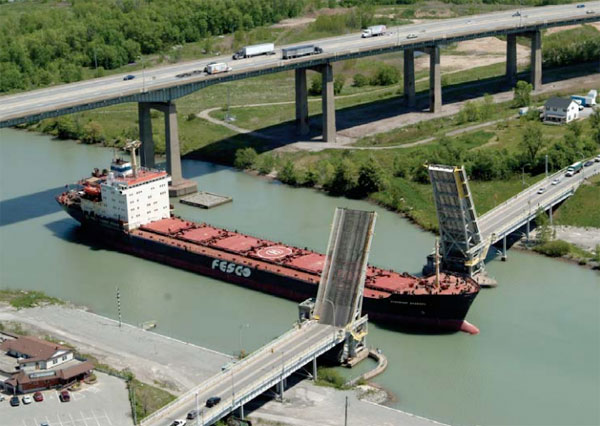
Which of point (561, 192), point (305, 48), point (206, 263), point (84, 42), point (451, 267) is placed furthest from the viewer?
point (84, 42)

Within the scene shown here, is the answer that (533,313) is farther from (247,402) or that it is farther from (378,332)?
(247,402)

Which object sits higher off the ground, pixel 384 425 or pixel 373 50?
pixel 373 50

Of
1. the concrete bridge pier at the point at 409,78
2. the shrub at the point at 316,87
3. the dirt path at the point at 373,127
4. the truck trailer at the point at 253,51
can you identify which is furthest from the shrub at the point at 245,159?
the shrub at the point at 316,87

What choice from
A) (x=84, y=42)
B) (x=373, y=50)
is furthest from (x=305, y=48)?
(x=84, y=42)

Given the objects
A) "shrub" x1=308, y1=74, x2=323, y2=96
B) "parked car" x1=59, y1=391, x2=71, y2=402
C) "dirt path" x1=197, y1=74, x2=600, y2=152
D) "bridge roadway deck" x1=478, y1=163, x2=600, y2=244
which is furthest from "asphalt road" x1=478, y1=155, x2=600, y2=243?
"shrub" x1=308, y1=74, x2=323, y2=96

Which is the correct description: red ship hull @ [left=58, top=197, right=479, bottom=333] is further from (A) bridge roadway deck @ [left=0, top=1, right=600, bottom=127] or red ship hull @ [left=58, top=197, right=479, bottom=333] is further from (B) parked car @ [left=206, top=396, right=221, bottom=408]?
(B) parked car @ [left=206, top=396, right=221, bottom=408]

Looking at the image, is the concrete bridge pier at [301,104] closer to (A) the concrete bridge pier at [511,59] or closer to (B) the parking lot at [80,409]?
(A) the concrete bridge pier at [511,59]
